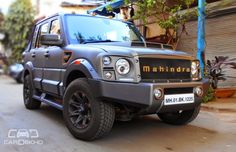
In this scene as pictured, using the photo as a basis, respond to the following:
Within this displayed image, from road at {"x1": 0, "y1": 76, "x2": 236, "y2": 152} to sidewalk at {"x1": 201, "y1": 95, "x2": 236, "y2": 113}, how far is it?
46 centimetres

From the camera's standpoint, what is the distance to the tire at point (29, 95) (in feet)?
24.3

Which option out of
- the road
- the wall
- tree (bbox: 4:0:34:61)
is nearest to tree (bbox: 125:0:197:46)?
the wall

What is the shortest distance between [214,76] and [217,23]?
228 centimetres

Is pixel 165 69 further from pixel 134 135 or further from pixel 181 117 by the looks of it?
pixel 181 117

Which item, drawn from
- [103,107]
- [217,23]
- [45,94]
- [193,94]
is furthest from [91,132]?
[217,23]

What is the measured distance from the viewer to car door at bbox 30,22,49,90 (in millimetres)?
6752

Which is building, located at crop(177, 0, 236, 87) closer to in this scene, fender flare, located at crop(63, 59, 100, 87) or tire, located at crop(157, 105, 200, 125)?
tire, located at crop(157, 105, 200, 125)

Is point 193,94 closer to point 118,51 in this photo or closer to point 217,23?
point 118,51

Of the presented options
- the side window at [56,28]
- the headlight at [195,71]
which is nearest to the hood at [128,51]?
the headlight at [195,71]

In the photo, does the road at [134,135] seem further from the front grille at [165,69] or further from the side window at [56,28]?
the side window at [56,28]

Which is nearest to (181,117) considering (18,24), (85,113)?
(85,113)

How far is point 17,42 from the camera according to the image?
24.5m

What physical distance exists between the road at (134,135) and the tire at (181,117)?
12cm

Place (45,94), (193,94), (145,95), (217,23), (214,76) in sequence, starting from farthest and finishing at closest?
(217,23), (214,76), (45,94), (193,94), (145,95)
